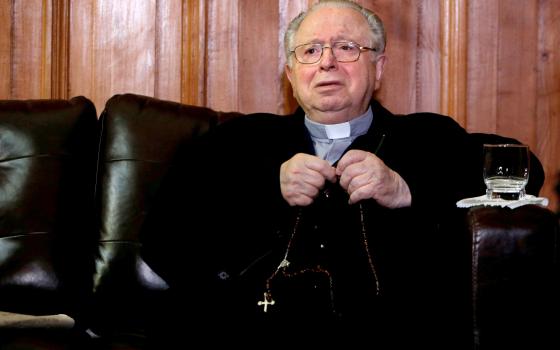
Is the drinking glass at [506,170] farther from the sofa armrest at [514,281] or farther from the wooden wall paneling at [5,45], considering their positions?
the wooden wall paneling at [5,45]

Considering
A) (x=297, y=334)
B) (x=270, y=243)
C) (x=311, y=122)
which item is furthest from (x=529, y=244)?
(x=311, y=122)

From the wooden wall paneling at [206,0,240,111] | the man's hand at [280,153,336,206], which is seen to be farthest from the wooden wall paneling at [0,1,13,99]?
the man's hand at [280,153,336,206]

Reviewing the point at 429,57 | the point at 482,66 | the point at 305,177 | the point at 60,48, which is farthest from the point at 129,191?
the point at 482,66

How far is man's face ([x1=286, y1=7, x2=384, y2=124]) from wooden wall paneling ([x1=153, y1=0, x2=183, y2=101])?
1.77 ft

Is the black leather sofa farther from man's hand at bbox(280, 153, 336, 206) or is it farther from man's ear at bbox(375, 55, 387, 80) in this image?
man's ear at bbox(375, 55, 387, 80)

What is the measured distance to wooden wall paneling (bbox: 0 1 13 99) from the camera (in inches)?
87.0

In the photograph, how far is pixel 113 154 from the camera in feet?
6.00

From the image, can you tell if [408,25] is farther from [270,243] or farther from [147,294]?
[147,294]

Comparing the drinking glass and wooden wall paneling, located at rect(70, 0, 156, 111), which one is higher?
wooden wall paneling, located at rect(70, 0, 156, 111)

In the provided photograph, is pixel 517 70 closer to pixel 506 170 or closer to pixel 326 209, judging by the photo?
pixel 506 170

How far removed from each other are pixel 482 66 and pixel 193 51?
996mm

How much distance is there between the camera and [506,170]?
1.50 metres

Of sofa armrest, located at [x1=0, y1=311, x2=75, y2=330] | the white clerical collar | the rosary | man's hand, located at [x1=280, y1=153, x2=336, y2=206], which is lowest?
sofa armrest, located at [x1=0, y1=311, x2=75, y2=330]

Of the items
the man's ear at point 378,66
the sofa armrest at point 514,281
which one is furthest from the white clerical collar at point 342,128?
the sofa armrest at point 514,281
